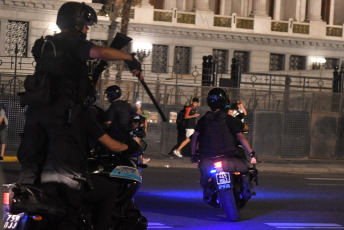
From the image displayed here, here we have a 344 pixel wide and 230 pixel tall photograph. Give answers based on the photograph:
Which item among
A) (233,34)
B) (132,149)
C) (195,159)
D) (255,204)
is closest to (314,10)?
(233,34)

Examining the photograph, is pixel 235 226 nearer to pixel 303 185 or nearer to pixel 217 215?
pixel 217 215

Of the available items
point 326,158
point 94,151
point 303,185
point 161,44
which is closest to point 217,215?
point 94,151

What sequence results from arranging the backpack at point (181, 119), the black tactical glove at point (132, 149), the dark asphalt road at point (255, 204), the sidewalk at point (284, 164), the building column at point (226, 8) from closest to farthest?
1. the black tactical glove at point (132, 149)
2. the dark asphalt road at point (255, 204)
3. the sidewalk at point (284, 164)
4. the backpack at point (181, 119)
5. the building column at point (226, 8)

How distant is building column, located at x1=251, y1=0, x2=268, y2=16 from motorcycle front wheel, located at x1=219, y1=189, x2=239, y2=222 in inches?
1478

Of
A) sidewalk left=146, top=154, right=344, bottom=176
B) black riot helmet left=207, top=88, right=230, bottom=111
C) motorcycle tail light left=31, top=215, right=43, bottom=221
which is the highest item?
black riot helmet left=207, top=88, right=230, bottom=111

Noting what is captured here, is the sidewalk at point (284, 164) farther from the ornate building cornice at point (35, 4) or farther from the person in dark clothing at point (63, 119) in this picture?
the ornate building cornice at point (35, 4)

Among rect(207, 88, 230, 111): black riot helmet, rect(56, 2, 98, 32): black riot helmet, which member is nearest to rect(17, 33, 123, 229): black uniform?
rect(56, 2, 98, 32): black riot helmet

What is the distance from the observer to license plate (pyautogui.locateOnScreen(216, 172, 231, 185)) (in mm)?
9570

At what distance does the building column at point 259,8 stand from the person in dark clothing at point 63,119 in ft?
136

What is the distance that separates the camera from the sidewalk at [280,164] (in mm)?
19942

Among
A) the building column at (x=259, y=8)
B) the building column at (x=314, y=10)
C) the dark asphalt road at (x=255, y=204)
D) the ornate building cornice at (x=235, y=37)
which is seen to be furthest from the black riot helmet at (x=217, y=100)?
the building column at (x=314, y=10)

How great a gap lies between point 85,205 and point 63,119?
87cm

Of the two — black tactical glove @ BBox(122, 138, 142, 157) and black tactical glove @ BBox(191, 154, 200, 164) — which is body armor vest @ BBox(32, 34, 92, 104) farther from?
black tactical glove @ BBox(191, 154, 200, 164)

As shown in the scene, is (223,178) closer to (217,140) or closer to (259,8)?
(217,140)
